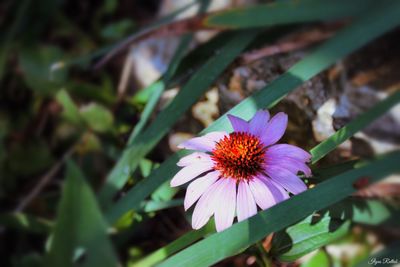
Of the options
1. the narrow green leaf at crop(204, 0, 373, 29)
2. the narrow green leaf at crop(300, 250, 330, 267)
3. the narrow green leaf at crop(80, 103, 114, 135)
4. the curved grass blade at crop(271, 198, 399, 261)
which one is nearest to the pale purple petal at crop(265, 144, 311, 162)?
the curved grass blade at crop(271, 198, 399, 261)

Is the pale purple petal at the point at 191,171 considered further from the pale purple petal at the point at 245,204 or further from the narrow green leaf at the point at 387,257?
the narrow green leaf at the point at 387,257

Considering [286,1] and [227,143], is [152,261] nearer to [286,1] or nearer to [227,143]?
[227,143]

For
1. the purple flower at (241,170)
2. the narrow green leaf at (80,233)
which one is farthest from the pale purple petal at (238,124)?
the narrow green leaf at (80,233)

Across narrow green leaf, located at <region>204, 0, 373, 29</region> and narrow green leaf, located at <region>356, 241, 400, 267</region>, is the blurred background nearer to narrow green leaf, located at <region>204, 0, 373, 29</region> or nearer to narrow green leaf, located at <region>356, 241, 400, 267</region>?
narrow green leaf, located at <region>204, 0, 373, 29</region>

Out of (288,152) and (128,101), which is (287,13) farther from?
(128,101)

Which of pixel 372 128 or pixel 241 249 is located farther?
pixel 372 128

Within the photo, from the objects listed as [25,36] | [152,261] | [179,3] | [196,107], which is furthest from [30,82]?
[152,261]

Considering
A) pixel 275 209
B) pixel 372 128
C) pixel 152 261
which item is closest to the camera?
pixel 275 209
